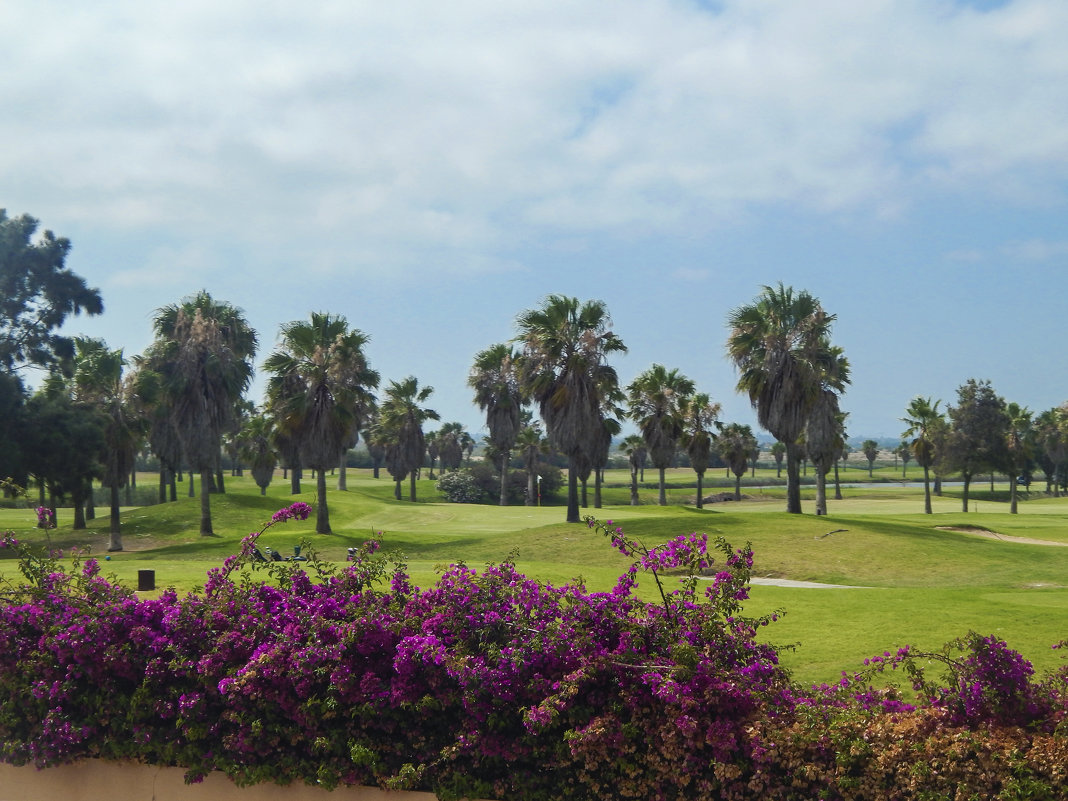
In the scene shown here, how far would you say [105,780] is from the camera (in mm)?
7129

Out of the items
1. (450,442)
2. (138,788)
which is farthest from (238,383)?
(450,442)

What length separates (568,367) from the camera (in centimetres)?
4019

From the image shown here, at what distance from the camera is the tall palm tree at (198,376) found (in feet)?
138

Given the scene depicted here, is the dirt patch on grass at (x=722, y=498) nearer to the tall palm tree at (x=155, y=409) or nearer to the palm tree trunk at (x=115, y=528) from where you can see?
the tall palm tree at (x=155, y=409)

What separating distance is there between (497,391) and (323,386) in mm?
32594

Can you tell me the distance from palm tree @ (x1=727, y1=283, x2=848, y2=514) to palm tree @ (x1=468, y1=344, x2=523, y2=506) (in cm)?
3111

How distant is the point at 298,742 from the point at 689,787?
2.80 metres

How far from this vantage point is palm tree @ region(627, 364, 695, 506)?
2464 inches

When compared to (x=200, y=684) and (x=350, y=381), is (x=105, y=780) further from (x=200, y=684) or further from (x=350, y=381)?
(x=350, y=381)

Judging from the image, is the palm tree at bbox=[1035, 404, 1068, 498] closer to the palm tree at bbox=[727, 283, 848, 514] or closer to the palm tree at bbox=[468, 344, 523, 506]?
the palm tree at bbox=[468, 344, 523, 506]

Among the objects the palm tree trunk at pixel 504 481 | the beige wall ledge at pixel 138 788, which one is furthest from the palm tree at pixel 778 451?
the beige wall ledge at pixel 138 788

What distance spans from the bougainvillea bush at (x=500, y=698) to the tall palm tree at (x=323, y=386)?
1217 inches

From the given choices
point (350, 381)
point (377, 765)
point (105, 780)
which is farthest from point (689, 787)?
point (350, 381)

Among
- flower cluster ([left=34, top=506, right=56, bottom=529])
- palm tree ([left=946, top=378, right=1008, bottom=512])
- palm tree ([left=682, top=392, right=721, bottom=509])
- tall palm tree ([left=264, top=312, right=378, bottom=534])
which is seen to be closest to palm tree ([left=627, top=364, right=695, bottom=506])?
palm tree ([left=682, top=392, right=721, bottom=509])
